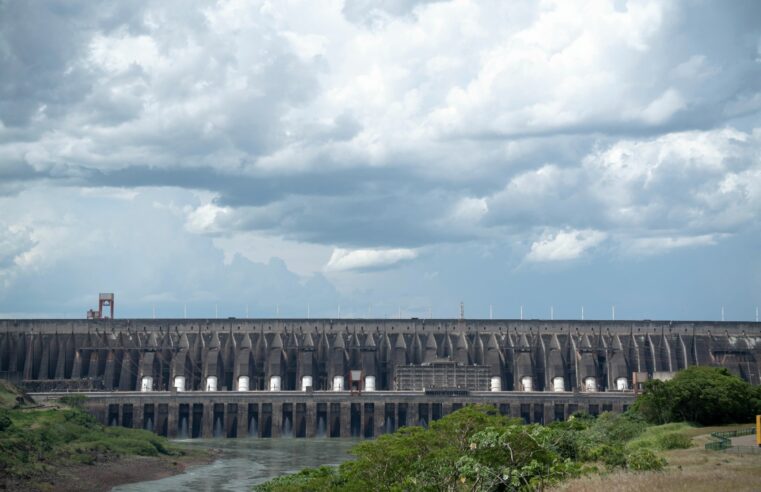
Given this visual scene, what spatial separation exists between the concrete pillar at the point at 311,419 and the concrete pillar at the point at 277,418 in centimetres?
339

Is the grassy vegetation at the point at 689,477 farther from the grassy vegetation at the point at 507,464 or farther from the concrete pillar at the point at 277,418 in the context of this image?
the concrete pillar at the point at 277,418

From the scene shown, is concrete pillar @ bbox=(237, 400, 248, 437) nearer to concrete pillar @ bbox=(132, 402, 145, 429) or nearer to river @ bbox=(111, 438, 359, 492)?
river @ bbox=(111, 438, 359, 492)

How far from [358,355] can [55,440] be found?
6199 centimetres

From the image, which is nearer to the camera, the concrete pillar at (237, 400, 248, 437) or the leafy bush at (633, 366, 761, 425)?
the leafy bush at (633, 366, 761, 425)

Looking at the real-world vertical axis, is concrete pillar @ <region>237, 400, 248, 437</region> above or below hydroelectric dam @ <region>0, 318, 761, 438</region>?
below

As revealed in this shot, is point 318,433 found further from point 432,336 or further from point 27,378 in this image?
point 27,378

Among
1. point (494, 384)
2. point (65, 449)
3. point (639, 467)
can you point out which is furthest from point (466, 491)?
point (494, 384)

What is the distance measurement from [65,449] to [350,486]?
154 feet

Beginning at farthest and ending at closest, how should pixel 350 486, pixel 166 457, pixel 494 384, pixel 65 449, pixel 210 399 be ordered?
pixel 494 384
pixel 210 399
pixel 166 457
pixel 65 449
pixel 350 486

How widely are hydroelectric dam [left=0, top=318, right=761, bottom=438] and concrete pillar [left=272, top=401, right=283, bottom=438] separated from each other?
22.2 ft

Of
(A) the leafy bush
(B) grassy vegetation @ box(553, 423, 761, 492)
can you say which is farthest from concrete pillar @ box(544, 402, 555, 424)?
(B) grassy vegetation @ box(553, 423, 761, 492)

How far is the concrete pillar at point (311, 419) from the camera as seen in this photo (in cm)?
11719

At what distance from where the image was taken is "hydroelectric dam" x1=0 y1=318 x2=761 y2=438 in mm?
133250

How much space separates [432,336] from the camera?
469ft
